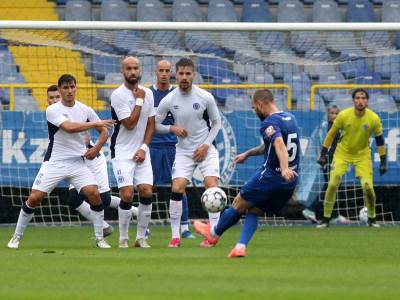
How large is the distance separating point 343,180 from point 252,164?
157 centimetres

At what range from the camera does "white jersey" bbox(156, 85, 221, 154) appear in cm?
1420

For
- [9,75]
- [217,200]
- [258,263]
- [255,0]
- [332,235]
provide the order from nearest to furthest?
[258,263] < [217,200] < [332,235] < [9,75] < [255,0]

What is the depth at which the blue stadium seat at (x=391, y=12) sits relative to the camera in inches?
1030

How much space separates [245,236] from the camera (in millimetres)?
11867

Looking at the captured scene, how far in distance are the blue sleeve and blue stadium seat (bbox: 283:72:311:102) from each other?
8.13m

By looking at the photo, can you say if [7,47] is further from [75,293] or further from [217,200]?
[75,293]

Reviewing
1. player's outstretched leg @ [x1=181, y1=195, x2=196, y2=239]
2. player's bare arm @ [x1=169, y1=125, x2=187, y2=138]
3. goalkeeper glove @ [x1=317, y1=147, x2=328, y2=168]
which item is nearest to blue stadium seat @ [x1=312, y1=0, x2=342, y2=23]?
goalkeeper glove @ [x1=317, y1=147, x2=328, y2=168]

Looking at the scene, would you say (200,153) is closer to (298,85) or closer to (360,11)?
(298,85)

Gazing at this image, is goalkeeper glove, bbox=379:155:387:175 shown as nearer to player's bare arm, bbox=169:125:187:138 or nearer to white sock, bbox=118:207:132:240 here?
player's bare arm, bbox=169:125:187:138

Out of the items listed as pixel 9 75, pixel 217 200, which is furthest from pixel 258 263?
pixel 9 75

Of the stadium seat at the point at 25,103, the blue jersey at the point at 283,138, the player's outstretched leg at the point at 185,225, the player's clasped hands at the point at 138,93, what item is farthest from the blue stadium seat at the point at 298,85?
the blue jersey at the point at 283,138

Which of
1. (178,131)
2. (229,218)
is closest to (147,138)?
(178,131)

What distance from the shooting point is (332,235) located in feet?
54.1

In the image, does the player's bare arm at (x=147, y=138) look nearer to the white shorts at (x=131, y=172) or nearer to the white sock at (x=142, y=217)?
the white shorts at (x=131, y=172)
